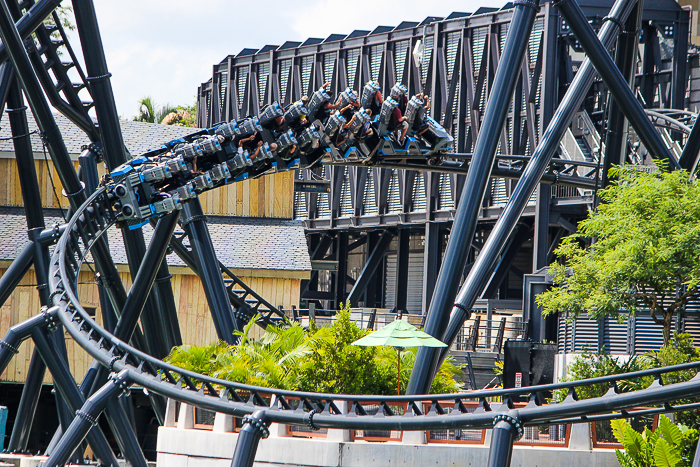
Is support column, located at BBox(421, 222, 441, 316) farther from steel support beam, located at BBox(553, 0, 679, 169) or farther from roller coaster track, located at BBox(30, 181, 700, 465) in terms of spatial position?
roller coaster track, located at BBox(30, 181, 700, 465)

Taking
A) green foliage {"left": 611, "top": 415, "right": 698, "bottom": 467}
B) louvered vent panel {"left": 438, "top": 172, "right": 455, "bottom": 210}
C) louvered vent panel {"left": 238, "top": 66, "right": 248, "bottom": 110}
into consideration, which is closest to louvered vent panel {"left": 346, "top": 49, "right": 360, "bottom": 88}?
louvered vent panel {"left": 238, "top": 66, "right": 248, "bottom": 110}

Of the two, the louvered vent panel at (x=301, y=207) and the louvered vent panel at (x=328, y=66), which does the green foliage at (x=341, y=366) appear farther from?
the louvered vent panel at (x=301, y=207)

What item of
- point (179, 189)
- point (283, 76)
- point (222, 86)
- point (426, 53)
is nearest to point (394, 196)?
point (426, 53)

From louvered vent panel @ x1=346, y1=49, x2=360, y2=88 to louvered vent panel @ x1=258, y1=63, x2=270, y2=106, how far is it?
16.0 ft

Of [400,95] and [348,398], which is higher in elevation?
[400,95]

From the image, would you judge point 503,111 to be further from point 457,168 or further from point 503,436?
point 503,436

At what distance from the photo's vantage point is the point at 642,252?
15.1m

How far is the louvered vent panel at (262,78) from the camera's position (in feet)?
141

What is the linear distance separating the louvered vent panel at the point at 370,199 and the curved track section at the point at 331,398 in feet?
84.1

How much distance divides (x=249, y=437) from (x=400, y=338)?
12.5ft

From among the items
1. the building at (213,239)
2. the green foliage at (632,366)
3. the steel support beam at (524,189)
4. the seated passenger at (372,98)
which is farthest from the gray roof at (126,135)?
the green foliage at (632,366)

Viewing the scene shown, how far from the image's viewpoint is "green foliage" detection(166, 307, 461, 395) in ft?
47.4

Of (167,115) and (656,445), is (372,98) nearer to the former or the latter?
(656,445)

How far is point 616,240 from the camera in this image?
15.8 metres
